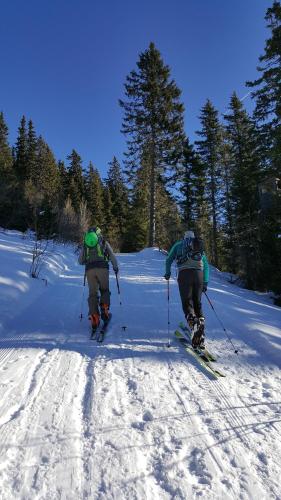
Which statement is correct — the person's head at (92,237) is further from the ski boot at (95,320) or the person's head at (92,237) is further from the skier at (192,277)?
the skier at (192,277)

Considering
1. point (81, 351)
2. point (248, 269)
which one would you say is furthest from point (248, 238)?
point (81, 351)

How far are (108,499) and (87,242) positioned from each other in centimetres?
463

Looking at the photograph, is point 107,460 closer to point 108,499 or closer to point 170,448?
point 108,499

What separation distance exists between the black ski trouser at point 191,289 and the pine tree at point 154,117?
21925 millimetres

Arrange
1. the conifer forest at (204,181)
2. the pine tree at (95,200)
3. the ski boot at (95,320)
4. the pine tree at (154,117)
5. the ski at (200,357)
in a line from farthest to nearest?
the pine tree at (95,200) < the pine tree at (154,117) < the conifer forest at (204,181) < the ski boot at (95,320) < the ski at (200,357)

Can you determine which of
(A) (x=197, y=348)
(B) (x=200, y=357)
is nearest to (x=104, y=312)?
(A) (x=197, y=348)

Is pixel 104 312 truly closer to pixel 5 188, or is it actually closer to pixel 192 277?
pixel 192 277

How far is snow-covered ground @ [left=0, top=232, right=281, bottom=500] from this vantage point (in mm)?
2359

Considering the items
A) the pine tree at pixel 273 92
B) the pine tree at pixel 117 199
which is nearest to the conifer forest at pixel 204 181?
the pine tree at pixel 273 92

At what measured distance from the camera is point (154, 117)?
89.6ft

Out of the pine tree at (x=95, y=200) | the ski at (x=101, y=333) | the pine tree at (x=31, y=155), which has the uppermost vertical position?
the pine tree at (x=31, y=155)

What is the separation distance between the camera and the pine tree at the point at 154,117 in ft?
89.6

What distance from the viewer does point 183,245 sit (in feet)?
19.3

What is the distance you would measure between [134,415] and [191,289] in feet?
9.07
